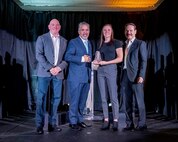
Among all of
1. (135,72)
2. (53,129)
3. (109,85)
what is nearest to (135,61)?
(135,72)

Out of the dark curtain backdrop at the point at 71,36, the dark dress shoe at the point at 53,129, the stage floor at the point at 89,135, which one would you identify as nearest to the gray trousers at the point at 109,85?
the stage floor at the point at 89,135

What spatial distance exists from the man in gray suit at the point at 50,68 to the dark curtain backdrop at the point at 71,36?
1.67m

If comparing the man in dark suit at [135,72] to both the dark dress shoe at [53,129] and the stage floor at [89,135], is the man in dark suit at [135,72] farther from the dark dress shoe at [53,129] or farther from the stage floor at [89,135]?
the dark dress shoe at [53,129]

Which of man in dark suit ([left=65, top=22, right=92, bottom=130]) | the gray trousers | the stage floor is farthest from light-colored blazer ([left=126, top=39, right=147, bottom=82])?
the stage floor

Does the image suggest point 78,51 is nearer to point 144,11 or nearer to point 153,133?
point 153,133

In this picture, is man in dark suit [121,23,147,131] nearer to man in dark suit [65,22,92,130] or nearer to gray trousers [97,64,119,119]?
gray trousers [97,64,119,119]

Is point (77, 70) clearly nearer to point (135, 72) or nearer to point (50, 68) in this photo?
point (50, 68)

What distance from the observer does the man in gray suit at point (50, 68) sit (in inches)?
134

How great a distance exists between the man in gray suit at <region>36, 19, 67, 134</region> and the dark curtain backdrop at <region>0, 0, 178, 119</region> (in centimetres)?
167

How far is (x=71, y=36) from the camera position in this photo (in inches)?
251

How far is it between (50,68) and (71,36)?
3084mm

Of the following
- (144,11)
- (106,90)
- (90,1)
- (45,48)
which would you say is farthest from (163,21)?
(45,48)

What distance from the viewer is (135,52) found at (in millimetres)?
3545

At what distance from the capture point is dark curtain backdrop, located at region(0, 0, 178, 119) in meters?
5.00
